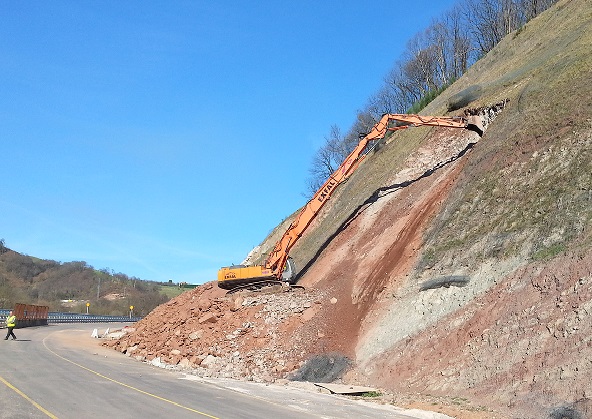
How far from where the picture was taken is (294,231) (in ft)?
100

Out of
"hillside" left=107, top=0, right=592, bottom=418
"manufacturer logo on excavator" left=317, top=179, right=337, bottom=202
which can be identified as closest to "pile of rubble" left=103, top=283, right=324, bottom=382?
"hillside" left=107, top=0, right=592, bottom=418

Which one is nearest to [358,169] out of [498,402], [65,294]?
[498,402]

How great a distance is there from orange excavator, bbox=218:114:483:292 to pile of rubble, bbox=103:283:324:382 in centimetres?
114

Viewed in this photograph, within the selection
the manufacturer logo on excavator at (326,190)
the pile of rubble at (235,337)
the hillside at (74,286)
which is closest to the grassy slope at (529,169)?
the manufacturer logo on excavator at (326,190)

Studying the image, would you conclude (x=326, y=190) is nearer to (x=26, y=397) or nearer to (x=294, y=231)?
(x=294, y=231)

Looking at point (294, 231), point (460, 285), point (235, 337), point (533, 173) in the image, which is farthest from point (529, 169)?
point (235, 337)

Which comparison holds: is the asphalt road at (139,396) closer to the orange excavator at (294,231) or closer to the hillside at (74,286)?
the orange excavator at (294,231)

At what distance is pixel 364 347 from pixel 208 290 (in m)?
13.3

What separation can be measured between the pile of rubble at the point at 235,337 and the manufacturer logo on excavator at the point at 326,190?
5339mm

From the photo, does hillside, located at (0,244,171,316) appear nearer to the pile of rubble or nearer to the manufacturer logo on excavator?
the pile of rubble

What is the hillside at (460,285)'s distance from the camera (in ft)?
51.0

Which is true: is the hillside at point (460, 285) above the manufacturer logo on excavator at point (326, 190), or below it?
below

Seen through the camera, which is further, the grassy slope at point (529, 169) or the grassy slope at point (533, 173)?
the grassy slope at point (529, 169)

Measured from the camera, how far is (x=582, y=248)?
1678cm
